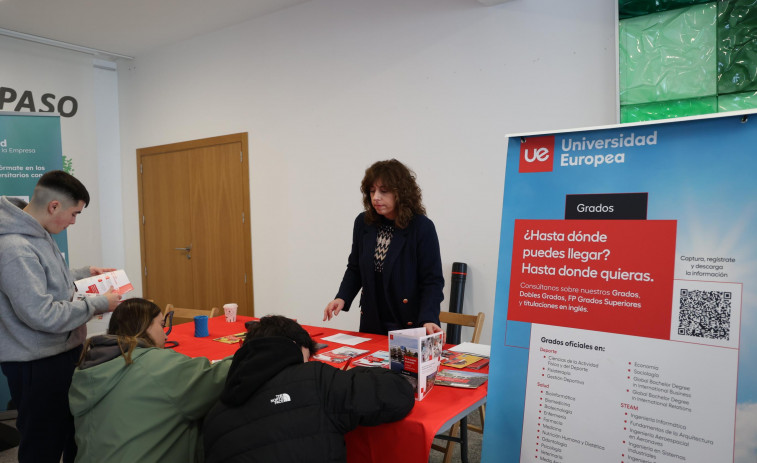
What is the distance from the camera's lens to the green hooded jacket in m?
1.63

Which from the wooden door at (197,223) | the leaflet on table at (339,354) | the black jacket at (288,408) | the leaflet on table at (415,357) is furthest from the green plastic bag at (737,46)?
the wooden door at (197,223)

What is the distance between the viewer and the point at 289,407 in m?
1.45

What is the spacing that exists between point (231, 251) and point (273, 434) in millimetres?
4081

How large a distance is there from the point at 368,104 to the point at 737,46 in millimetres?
2544

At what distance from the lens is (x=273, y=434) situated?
1.42 m

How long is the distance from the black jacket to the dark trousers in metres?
1.09

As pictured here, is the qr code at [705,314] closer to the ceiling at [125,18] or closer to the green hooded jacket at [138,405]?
the green hooded jacket at [138,405]

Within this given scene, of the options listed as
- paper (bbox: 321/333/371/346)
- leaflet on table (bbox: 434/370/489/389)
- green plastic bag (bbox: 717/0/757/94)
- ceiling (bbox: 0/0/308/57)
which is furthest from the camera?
ceiling (bbox: 0/0/308/57)

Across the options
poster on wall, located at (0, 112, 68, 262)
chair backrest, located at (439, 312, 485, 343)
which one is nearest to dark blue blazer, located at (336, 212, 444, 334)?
chair backrest, located at (439, 312, 485, 343)

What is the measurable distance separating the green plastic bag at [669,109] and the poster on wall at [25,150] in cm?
410

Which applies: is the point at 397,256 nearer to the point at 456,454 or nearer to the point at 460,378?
the point at 460,378

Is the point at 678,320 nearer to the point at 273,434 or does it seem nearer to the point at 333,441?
the point at 333,441

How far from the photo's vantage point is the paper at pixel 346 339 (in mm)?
2398

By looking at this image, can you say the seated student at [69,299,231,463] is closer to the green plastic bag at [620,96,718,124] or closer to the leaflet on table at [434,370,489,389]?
the leaflet on table at [434,370,489,389]
